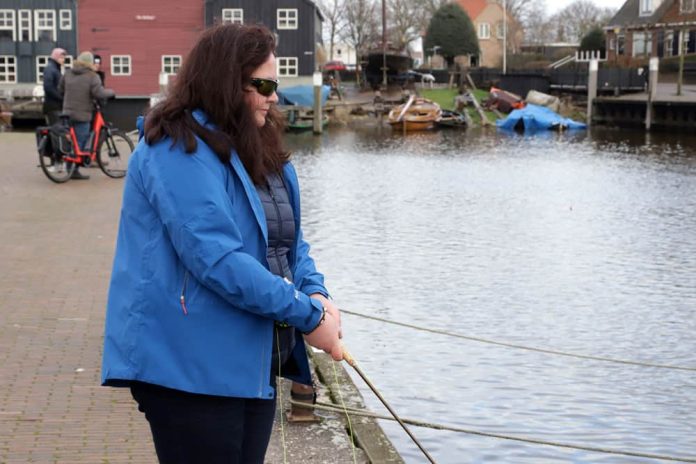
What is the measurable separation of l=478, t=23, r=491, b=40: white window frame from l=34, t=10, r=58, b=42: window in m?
50.0

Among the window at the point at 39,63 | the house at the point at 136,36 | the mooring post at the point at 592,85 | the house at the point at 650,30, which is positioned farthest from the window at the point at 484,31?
the window at the point at 39,63

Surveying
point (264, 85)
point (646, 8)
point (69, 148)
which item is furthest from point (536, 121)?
point (264, 85)

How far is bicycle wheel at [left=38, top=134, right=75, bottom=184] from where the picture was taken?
648 inches

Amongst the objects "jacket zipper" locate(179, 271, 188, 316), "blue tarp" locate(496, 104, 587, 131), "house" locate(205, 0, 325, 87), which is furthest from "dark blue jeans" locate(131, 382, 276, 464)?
"house" locate(205, 0, 325, 87)

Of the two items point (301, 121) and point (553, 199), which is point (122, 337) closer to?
point (553, 199)

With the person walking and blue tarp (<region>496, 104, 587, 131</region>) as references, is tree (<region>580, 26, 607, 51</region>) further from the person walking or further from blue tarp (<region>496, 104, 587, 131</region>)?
the person walking

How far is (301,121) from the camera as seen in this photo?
47.2m

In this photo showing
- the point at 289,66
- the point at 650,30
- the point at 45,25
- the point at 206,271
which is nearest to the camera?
the point at 206,271

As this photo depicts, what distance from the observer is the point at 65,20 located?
58500 mm

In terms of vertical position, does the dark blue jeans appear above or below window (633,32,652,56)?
below

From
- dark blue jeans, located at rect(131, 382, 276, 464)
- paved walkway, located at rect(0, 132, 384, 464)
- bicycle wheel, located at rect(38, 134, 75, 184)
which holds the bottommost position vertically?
paved walkway, located at rect(0, 132, 384, 464)

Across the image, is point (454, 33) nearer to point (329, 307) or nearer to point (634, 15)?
point (634, 15)

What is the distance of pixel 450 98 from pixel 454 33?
18.9m

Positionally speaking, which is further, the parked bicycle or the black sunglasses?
the parked bicycle
